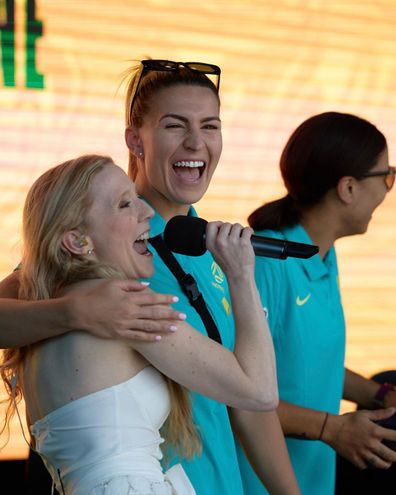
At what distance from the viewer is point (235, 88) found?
3957 millimetres

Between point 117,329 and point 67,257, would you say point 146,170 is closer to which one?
point 67,257

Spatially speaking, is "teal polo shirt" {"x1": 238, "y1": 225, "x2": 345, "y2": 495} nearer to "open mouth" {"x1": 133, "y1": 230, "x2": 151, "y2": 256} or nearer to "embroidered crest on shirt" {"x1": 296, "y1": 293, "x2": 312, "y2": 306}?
"embroidered crest on shirt" {"x1": 296, "y1": 293, "x2": 312, "y2": 306}

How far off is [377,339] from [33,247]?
110 inches

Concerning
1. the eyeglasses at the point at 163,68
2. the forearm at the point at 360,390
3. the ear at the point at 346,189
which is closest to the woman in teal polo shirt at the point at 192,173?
the eyeglasses at the point at 163,68

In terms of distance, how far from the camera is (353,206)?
101 inches

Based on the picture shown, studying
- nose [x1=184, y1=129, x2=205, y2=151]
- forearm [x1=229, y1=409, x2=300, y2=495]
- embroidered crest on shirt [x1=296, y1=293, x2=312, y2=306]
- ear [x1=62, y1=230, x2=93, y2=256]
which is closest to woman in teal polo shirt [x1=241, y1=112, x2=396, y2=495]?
embroidered crest on shirt [x1=296, y1=293, x2=312, y2=306]

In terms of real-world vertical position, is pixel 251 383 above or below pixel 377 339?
above

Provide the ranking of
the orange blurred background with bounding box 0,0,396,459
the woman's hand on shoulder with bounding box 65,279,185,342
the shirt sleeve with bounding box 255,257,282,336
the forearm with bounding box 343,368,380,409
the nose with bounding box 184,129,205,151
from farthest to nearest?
the orange blurred background with bounding box 0,0,396,459 → the forearm with bounding box 343,368,380,409 → the shirt sleeve with bounding box 255,257,282,336 → the nose with bounding box 184,129,205,151 → the woman's hand on shoulder with bounding box 65,279,185,342

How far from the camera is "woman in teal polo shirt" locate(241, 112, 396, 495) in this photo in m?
2.25

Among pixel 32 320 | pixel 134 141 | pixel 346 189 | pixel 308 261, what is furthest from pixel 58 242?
pixel 346 189

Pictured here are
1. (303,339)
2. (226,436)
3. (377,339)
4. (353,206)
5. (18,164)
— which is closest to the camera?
(226,436)

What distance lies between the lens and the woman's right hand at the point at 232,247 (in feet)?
5.40

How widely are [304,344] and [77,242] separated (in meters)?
0.96

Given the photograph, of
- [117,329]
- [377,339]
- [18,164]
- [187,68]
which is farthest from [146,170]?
A: [377,339]
